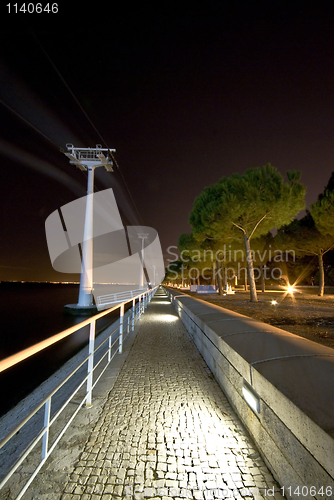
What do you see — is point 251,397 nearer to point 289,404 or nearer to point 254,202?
point 289,404

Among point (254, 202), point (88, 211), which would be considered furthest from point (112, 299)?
point (254, 202)

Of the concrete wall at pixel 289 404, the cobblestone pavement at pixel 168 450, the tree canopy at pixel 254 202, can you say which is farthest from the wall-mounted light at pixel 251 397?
the tree canopy at pixel 254 202

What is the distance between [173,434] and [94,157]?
2476 centimetres

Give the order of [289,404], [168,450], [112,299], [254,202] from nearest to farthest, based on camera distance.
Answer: [289,404], [168,450], [254,202], [112,299]

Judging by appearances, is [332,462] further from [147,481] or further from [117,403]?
[117,403]

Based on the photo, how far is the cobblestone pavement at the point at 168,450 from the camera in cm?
173

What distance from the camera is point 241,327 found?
390 cm

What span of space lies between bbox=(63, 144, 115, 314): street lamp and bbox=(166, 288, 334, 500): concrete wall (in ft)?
64.0

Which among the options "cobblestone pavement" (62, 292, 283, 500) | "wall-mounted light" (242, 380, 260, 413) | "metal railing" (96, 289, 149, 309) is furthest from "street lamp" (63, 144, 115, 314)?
"wall-mounted light" (242, 380, 260, 413)

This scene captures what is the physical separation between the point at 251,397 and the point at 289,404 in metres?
0.70

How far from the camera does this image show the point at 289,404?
1.62m

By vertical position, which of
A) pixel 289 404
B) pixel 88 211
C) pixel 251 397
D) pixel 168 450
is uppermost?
pixel 88 211

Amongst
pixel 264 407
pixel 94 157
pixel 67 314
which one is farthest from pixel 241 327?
pixel 67 314

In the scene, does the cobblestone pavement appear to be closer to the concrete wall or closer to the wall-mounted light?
the concrete wall
